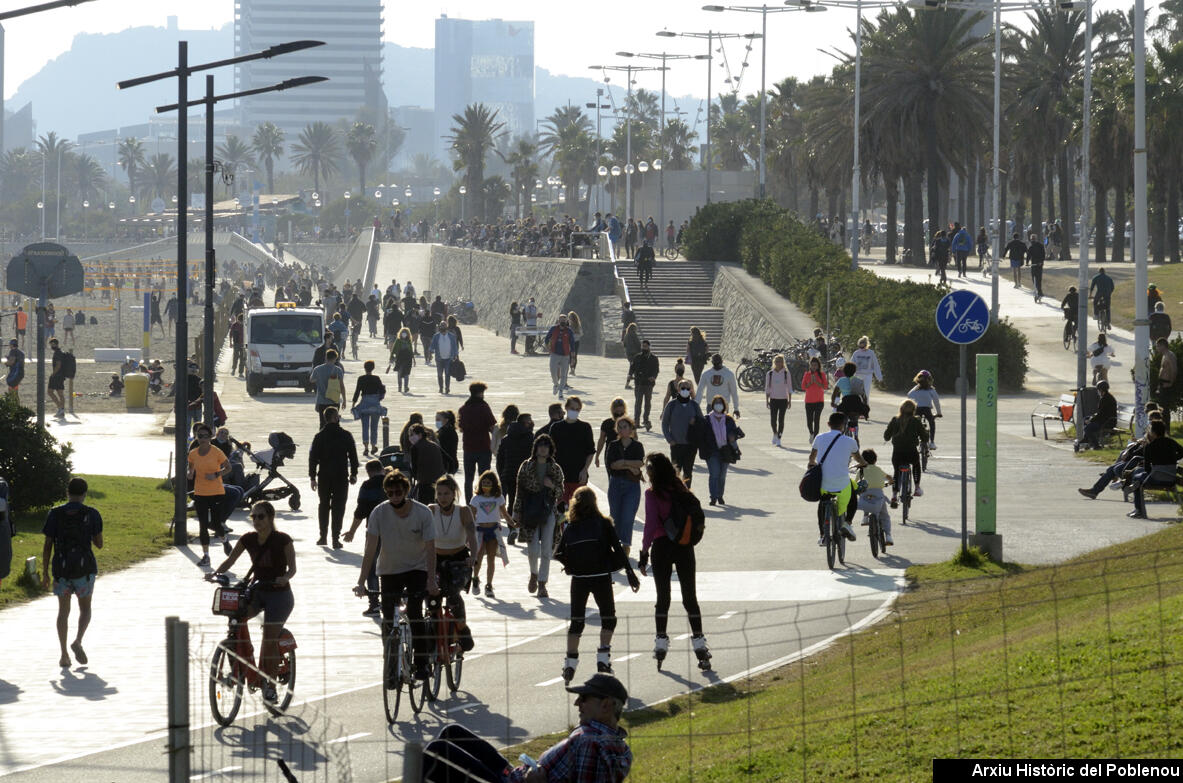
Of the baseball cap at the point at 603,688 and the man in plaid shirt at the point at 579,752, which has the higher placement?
the baseball cap at the point at 603,688

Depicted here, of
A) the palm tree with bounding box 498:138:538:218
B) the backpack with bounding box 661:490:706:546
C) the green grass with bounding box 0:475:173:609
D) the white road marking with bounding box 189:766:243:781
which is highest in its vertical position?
the palm tree with bounding box 498:138:538:218

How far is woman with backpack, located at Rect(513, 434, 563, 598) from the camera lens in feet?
45.5

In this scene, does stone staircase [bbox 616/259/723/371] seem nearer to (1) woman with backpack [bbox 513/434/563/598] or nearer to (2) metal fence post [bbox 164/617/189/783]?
(1) woman with backpack [bbox 513/434/563/598]

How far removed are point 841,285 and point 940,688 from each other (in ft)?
105

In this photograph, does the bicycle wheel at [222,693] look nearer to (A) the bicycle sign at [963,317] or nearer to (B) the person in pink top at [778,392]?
(A) the bicycle sign at [963,317]

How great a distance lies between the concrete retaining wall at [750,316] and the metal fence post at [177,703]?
34485 mm

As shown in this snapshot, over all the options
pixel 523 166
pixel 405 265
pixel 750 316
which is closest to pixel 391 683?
pixel 750 316

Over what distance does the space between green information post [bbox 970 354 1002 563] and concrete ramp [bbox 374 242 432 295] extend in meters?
71.3

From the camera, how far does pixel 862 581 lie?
14.3 metres

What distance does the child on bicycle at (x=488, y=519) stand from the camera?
13695 mm

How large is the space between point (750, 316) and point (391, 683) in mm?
35412

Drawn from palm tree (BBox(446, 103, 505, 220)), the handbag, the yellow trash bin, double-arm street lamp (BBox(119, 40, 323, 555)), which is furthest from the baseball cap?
palm tree (BBox(446, 103, 505, 220))

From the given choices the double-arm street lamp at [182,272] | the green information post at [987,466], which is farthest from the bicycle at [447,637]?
the double-arm street lamp at [182,272]

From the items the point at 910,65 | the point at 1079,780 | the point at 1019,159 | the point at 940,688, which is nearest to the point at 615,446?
the point at 940,688
